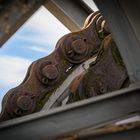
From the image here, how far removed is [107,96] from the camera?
1.22m

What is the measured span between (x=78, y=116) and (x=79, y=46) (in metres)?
0.90

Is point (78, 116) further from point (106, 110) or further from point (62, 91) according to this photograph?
point (62, 91)

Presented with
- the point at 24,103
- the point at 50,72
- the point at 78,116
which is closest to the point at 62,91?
the point at 50,72

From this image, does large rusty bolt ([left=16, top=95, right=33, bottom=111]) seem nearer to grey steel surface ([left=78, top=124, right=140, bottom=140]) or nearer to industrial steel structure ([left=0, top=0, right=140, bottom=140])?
industrial steel structure ([left=0, top=0, right=140, bottom=140])

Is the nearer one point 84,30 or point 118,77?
point 118,77

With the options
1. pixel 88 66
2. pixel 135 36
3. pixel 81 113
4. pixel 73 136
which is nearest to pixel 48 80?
pixel 88 66

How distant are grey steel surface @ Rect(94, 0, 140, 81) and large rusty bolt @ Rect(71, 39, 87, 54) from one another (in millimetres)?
952

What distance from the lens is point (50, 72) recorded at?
1.99m

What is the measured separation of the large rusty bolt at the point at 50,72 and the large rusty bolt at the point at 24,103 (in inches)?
6.8

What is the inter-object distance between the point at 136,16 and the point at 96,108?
394 millimetres

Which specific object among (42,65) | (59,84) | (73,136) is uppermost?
(42,65)

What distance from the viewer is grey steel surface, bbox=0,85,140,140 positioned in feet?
3.92

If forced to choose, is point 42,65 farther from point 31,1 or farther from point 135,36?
point 31,1

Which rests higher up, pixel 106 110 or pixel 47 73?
pixel 47 73
